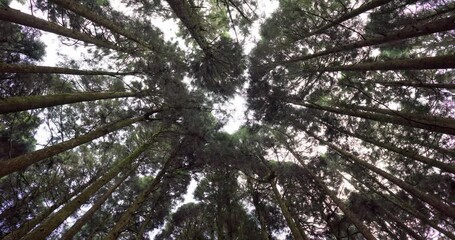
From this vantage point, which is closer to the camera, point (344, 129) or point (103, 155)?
point (344, 129)

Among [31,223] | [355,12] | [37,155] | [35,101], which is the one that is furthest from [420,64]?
[31,223]

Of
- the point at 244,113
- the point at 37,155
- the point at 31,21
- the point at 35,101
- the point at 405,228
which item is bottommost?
the point at 37,155

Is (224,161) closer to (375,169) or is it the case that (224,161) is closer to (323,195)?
(323,195)

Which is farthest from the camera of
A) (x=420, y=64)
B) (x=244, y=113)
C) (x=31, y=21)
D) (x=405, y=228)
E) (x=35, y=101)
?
(x=244, y=113)

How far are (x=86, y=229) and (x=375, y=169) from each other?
562 inches

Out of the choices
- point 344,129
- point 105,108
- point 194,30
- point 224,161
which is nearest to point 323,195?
point 344,129

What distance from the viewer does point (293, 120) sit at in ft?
49.2

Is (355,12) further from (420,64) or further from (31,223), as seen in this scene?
(31,223)

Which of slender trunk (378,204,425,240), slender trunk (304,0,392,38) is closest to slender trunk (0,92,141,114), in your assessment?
slender trunk (304,0,392,38)

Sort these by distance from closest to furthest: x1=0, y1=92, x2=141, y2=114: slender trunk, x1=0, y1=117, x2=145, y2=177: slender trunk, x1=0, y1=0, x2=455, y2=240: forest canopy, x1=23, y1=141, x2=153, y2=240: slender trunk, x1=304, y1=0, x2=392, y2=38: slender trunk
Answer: x1=0, y1=92, x2=141, y2=114: slender trunk < x1=0, y1=117, x2=145, y2=177: slender trunk < x1=23, y1=141, x2=153, y2=240: slender trunk < x1=304, y1=0, x2=392, y2=38: slender trunk < x1=0, y1=0, x2=455, y2=240: forest canopy

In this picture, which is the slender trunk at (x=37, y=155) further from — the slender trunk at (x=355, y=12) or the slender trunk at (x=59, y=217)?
the slender trunk at (x=355, y=12)

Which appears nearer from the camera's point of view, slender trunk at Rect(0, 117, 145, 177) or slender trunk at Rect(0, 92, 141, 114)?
slender trunk at Rect(0, 92, 141, 114)

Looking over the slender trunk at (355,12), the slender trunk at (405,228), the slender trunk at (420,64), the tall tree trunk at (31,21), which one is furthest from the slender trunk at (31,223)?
the slender trunk at (405,228)

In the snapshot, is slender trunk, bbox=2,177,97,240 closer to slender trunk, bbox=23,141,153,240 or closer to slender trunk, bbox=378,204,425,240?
slender trunk, bbox=23,141,153,240
